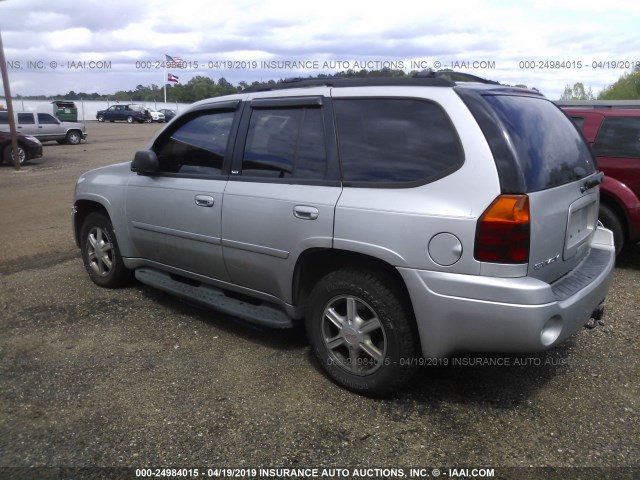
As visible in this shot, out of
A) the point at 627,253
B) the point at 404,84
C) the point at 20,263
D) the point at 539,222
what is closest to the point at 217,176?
the point at 404,84

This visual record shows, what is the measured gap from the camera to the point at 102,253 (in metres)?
5.23

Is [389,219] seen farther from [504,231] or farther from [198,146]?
[198,146]

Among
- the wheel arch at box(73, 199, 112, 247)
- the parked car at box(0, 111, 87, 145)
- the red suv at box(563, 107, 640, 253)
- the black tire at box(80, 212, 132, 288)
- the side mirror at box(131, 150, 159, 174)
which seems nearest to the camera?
the side mirror at box(131, 150, 159, 174)

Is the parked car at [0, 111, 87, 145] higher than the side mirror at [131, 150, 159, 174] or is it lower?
lower

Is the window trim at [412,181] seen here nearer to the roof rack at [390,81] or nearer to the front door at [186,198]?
the roof rack at [390,81]

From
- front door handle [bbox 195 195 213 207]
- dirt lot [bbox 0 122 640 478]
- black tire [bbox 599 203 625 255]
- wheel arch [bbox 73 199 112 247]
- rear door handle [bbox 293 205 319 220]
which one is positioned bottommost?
dirt lot [bbox 0 122 640 478]

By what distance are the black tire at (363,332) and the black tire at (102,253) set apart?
2.37 m

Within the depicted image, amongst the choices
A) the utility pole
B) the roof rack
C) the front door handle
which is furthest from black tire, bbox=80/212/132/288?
the utility pole

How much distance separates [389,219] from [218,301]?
1675mm

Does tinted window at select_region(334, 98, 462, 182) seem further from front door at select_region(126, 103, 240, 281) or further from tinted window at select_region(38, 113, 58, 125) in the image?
tinted window at select_region(38, 113, 58, 125)

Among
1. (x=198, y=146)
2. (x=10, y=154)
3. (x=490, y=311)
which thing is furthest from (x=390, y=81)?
(x=10, y=154)

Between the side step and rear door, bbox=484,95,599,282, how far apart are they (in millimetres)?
1675

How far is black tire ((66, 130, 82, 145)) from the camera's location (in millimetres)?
24734

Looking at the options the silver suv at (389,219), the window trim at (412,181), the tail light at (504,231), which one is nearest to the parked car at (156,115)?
the silver suv at (389,219)
